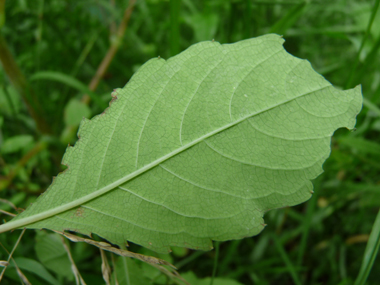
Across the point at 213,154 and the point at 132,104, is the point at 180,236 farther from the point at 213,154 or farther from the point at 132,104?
the point at 132,104

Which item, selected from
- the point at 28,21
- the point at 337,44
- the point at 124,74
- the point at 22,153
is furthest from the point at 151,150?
Result: the point at 337,44

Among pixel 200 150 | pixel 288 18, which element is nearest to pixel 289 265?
pixel 200 150

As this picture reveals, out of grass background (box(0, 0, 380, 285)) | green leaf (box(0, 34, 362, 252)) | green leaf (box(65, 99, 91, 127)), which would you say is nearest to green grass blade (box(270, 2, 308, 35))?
grass background (box(0, 0, 380, 285))

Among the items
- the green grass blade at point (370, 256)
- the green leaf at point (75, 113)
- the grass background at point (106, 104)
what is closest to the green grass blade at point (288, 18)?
the grass background at point (106, 104)

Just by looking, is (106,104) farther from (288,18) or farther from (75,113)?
(288,18)

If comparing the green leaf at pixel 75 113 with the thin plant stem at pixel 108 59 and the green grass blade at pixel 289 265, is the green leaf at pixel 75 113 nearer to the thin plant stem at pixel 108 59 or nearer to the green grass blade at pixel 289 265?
the thin plant stem at pixel 108 59
